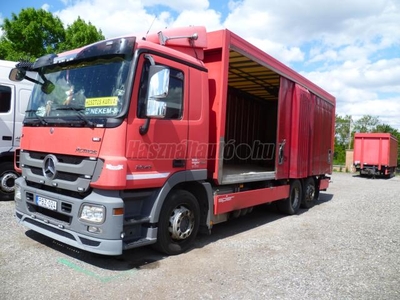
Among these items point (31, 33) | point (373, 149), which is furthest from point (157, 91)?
point (373, 149)

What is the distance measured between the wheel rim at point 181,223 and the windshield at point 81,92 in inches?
66.6

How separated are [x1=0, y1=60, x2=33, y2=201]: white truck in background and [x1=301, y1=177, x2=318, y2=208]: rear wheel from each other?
727 cm

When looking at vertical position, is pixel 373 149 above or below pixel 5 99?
below

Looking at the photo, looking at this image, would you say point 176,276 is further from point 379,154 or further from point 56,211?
point 379,154

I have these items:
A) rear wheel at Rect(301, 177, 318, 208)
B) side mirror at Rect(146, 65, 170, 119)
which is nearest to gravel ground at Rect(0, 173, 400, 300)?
side mirror at Rect(146, 65, 170, 119)

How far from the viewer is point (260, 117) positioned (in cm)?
1119

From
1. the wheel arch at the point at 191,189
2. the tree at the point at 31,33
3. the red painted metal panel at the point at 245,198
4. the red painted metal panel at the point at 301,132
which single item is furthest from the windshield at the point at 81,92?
the tree at the point at 31,33

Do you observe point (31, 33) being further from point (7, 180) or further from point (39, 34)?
point (7, 180)

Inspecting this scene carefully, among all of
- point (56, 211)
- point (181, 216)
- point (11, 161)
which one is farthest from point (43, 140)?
point (11, 161)

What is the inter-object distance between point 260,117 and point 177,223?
7110mm

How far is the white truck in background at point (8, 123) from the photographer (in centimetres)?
771

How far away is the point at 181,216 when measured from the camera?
4844 mm

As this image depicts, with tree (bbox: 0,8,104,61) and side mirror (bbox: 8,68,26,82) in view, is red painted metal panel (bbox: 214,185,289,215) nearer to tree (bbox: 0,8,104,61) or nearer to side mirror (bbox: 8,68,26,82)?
side mirror (bbox: 8,68,26,82)

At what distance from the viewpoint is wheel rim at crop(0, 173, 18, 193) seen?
774 cm
